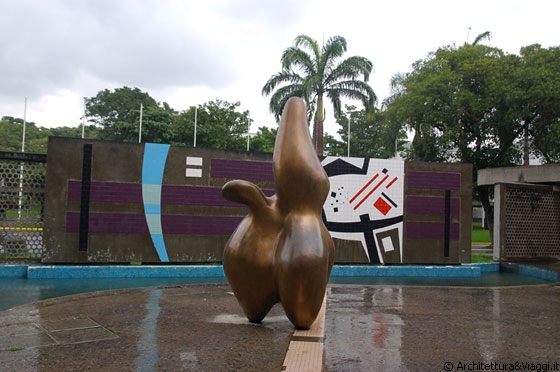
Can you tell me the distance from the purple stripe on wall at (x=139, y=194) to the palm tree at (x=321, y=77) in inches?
402

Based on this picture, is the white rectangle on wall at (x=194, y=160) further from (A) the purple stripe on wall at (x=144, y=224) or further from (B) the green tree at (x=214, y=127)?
(B) the green tree at (x=214, y=127)

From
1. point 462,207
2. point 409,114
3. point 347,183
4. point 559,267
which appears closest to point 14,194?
point 347,183

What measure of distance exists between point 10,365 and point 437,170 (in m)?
12.1

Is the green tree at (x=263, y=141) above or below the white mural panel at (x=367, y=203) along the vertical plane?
above

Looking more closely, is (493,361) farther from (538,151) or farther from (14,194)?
(538,151)

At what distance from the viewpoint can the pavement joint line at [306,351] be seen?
Answer: 14.2ft

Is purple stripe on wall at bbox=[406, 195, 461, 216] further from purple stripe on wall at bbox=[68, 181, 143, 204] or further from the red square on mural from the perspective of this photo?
purple stripe on wall at bbox=[68, 181, 143, 204]

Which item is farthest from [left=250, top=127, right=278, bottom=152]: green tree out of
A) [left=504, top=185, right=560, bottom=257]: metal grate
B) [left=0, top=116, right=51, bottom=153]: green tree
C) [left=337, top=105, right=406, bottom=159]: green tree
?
[left=504, top=185, right=560, bottom=257]: metal grate

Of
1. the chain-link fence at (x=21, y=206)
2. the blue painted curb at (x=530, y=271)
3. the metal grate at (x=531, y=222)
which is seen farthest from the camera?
the metal grate at (x=531, y=222)

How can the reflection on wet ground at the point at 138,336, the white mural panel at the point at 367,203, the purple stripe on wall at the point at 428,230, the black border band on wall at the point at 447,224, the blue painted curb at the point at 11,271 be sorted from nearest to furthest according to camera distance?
the reflection on wet ground at the point at 138,336
the blue painted curb at the point at 11,271
the white mural panel at the point at 367,203
the purple stripe on wall at the point at 428,230
the black border band on wall at the point at 447,224

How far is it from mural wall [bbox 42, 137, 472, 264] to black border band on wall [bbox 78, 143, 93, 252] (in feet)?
0.07

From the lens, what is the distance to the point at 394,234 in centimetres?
1363

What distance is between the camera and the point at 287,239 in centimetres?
561

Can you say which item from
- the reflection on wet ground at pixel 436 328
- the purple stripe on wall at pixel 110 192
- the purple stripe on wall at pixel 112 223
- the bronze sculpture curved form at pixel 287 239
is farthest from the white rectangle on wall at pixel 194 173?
the bronze sculpture curved form at pixel 287 239
